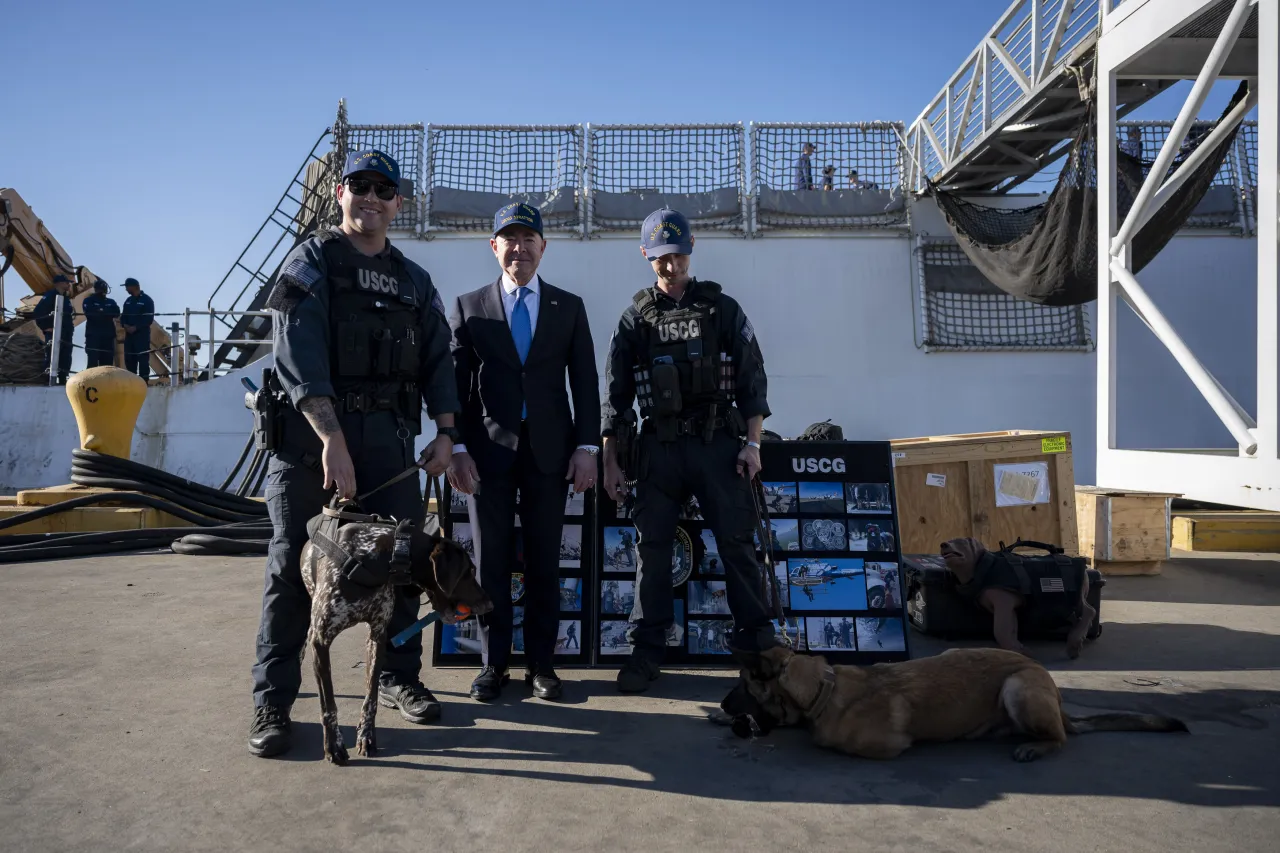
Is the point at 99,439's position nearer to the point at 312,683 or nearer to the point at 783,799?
the point at 312,683

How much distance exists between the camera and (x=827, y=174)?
1065cm

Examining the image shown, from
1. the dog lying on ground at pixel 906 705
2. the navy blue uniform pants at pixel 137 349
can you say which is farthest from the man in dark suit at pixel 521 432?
the navy blue uniform pants at pixel 137 349

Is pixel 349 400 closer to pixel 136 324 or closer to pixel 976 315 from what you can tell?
pixel 976 315

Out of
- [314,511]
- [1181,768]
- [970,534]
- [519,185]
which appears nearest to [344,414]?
[314,511]

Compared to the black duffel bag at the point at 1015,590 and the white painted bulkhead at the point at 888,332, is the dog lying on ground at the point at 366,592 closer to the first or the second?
the black duffel bag at the point at 1015,590

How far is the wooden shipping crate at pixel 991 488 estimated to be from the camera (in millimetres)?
5742

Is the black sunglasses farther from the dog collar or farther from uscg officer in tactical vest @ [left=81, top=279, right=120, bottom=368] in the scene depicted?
uscg officer in tactical vest @ [left=81, top=279, right=120, bottom=368]

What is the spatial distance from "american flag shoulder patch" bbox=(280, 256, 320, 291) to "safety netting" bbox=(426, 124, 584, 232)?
7.72 meters

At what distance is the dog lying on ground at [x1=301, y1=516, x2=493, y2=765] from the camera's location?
8.34 feet

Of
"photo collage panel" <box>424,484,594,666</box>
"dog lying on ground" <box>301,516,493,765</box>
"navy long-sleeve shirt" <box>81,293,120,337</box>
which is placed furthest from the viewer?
"navy long-sleeve shirt" <box>81,293,120,337</box>

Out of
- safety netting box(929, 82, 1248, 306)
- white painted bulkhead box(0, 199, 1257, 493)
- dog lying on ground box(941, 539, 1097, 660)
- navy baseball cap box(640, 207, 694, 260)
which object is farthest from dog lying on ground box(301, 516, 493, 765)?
white painted bulkhead box(0, 199, 1257, 493)

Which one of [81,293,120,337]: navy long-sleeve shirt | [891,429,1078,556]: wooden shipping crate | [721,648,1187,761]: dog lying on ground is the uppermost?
[81,293,120,337]: navy long-sleeve shirt

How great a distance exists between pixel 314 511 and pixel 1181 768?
3.14 m

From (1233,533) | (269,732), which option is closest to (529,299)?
(269,732)
